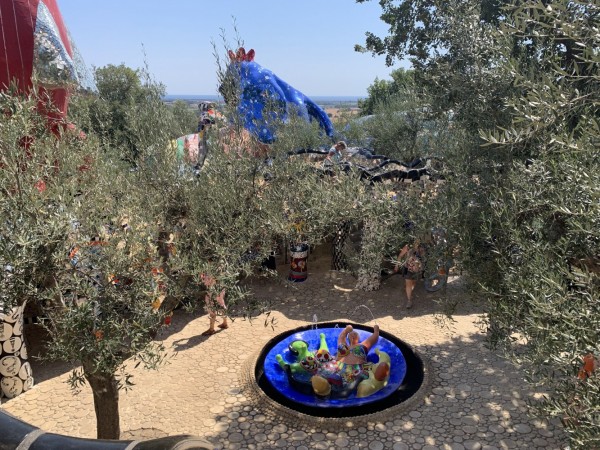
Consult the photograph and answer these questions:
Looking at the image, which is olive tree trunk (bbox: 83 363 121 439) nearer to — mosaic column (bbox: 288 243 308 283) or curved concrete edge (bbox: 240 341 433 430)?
curved concrete edge (bbox: 240 341 433 430)

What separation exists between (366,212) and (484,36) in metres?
4.24

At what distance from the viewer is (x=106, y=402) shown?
592 cm

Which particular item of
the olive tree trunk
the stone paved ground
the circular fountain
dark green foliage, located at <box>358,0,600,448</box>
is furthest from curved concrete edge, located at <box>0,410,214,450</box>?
the circular fountain

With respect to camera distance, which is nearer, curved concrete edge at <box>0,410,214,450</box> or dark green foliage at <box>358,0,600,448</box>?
curved concrete edge at <box>0,410,214,450</box>

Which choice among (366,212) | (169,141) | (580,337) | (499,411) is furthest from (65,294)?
(499,411)

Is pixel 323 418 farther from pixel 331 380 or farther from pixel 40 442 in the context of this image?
pixel 40 442

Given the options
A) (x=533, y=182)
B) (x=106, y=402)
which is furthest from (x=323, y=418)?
(x=533, y=182)

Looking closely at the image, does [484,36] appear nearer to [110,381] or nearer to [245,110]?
[245,110]

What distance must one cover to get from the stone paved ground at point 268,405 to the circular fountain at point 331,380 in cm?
33

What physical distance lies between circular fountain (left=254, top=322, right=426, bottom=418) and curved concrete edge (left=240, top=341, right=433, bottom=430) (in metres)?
0.11

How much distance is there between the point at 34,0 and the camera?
28.0 ft

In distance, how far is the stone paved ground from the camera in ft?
22.9

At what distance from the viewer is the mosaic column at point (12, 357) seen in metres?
7.95

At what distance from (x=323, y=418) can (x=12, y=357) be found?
5.66 metres
